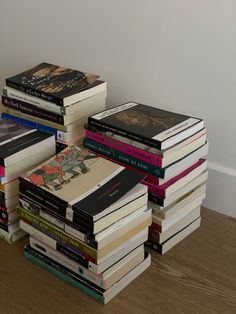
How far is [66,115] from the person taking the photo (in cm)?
145

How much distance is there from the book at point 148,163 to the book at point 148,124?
53mm

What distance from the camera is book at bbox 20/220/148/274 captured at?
1.18 meters

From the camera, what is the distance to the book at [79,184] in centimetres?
115

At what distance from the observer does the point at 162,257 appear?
4.52 ft

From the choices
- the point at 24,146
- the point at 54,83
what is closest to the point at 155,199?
the point at 24,146

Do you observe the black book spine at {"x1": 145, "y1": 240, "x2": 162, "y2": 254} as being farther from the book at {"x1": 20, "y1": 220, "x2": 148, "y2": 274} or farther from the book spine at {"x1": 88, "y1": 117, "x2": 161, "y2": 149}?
the book spine at {"x1": 88, "y1": 117, "x2": 161, "y2": 149}

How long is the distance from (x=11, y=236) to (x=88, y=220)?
1.20ft

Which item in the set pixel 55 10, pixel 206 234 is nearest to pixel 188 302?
pixel 206 234

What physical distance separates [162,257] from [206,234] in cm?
17

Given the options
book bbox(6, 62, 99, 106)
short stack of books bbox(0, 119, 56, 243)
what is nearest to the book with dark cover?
short stack of books bbox(0, 119, 56, 243)

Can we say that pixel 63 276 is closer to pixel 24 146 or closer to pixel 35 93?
pixel 24 146

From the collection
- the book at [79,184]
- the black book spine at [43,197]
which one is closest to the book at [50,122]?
the book at [79,184]

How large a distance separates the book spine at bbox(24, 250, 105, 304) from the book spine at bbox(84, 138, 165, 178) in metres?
0.32

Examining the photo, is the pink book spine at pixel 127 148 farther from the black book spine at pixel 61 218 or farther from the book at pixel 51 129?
the black book spine at pixel 61 218
